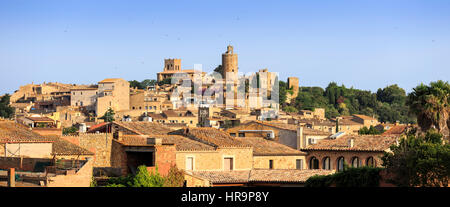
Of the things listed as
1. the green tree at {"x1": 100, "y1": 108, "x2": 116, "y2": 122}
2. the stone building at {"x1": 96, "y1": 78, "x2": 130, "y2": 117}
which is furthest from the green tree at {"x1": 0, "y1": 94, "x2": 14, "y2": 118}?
the green tree at {"x1": 100, "y1": 108, "x2": 116, "y2": 122}

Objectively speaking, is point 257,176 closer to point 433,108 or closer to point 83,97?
point 433,108

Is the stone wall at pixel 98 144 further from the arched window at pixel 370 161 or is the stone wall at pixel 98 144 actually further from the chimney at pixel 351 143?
the arched window at pixel 370 161

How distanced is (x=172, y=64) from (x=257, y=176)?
144560mm

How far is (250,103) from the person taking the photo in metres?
114

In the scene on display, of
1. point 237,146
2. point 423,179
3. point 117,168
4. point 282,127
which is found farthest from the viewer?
point 282,127

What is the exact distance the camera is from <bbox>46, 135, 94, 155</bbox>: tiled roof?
26.5 m

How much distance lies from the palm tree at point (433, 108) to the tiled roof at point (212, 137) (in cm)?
839

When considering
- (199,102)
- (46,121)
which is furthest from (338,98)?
(46,121)

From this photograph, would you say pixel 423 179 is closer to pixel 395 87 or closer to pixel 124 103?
pixel 124 103

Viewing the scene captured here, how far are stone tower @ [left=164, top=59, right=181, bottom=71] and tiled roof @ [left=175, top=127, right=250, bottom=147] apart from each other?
138857 mm

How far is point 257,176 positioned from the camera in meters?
27.4

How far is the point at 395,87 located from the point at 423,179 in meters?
132

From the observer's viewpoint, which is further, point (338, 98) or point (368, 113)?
point (338, 98)

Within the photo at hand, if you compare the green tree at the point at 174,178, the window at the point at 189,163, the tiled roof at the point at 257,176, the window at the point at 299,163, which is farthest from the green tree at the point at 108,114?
the green tree at the point at 174,178
